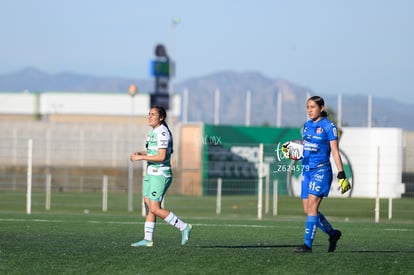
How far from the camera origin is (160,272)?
11.7 m

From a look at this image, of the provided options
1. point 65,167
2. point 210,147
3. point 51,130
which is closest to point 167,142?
point 210,147

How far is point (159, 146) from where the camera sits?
555 inches

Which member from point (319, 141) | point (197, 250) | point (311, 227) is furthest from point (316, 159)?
point (197, 250)

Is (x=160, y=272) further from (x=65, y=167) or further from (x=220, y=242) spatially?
(x=65, y=167)

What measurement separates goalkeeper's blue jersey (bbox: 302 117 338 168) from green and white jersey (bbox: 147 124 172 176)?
72.7 inches

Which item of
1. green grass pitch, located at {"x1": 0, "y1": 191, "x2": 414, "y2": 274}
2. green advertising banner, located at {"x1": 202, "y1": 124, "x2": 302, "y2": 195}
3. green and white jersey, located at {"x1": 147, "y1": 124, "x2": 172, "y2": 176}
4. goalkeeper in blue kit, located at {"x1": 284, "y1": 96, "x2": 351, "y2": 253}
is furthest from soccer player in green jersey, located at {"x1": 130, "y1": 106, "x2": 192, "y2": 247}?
green advertising banner, located at {"x1": 202, "y1": 124, "x2": 302, "y2": 195}

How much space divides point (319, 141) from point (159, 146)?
2113 mm

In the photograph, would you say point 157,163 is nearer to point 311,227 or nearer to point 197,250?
point 197,250

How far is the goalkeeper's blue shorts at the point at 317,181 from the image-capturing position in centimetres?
1370

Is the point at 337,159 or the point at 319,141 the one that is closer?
the point at 337,159

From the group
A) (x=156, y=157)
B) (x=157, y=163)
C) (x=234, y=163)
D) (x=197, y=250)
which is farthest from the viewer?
(x=234, y=163)

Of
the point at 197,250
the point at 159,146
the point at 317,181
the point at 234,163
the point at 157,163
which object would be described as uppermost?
the point at 159,146

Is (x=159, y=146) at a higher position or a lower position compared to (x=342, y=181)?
higher

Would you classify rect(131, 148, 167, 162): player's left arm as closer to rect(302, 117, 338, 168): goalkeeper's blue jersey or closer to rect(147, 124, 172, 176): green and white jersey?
rect(147, 124, 172, 176): green and white jersey
